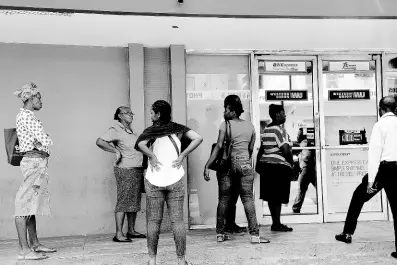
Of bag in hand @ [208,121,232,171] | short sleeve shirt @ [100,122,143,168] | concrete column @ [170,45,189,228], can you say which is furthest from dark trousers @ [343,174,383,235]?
short sleeve shirt @ [100,122,143,168]

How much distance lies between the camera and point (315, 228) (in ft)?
22.6

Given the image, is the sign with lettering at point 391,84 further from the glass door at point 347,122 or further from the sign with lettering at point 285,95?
the sign with lettering at point 285,95

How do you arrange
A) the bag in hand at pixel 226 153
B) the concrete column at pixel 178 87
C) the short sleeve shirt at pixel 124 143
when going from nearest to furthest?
1. the bag in hand at pixel 226 153
2. the short sleeve shirt at pixel 124 143
3. the concrete column at pixel 178 87

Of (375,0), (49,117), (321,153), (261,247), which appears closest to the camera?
(261,247)

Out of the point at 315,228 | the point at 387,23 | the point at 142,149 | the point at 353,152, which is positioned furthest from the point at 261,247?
the point at 387,23

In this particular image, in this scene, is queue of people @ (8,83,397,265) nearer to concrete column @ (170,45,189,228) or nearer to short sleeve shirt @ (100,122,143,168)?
short sleeve shirt @ (100,122,143,168)

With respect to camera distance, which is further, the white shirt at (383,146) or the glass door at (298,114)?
the glass door at (298,114)

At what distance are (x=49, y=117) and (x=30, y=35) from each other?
3.83ft

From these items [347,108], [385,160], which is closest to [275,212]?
[385,160]

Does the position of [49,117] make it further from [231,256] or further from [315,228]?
[315,228]

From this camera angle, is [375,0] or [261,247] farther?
[375,0]

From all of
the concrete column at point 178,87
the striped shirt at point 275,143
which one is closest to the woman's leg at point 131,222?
the concrete column at point 178,87

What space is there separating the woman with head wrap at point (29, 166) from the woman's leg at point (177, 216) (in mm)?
1572

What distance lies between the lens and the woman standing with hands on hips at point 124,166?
6137mm
